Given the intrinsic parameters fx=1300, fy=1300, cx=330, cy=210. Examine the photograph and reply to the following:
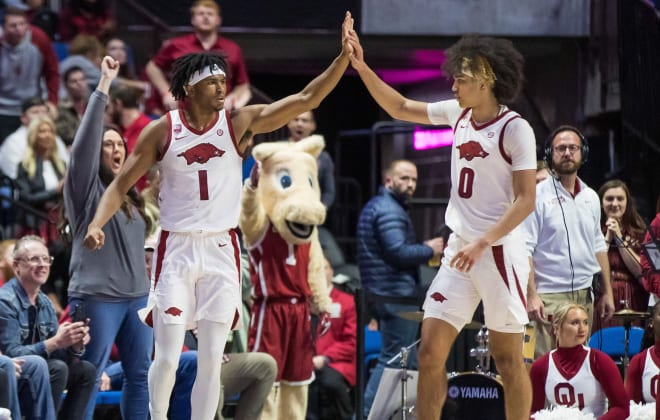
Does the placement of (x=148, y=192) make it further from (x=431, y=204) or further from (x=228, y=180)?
(x=431, y=204)

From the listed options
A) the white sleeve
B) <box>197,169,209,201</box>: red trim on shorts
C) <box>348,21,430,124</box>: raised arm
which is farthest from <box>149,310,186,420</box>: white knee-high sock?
the white sleeve

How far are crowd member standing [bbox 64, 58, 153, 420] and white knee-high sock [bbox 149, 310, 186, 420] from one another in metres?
0.86

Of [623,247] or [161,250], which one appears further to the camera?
[623,247]

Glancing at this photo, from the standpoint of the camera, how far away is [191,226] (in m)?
6.38

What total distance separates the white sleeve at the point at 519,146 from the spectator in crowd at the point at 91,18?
311 inches

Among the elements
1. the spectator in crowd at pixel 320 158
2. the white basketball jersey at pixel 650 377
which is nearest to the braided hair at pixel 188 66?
the white basketball jersey at pixel 650 377

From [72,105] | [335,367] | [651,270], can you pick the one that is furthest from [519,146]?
[72,105]

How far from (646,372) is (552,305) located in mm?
740

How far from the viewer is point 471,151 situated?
6258mm

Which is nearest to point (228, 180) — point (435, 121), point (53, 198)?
point (435, 121)

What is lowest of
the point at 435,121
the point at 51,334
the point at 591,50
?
the point at 51,334

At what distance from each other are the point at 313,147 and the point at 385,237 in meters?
1.02

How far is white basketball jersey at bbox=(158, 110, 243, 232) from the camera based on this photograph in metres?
6.38

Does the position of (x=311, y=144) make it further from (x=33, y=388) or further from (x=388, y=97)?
(x=33, y=388)
